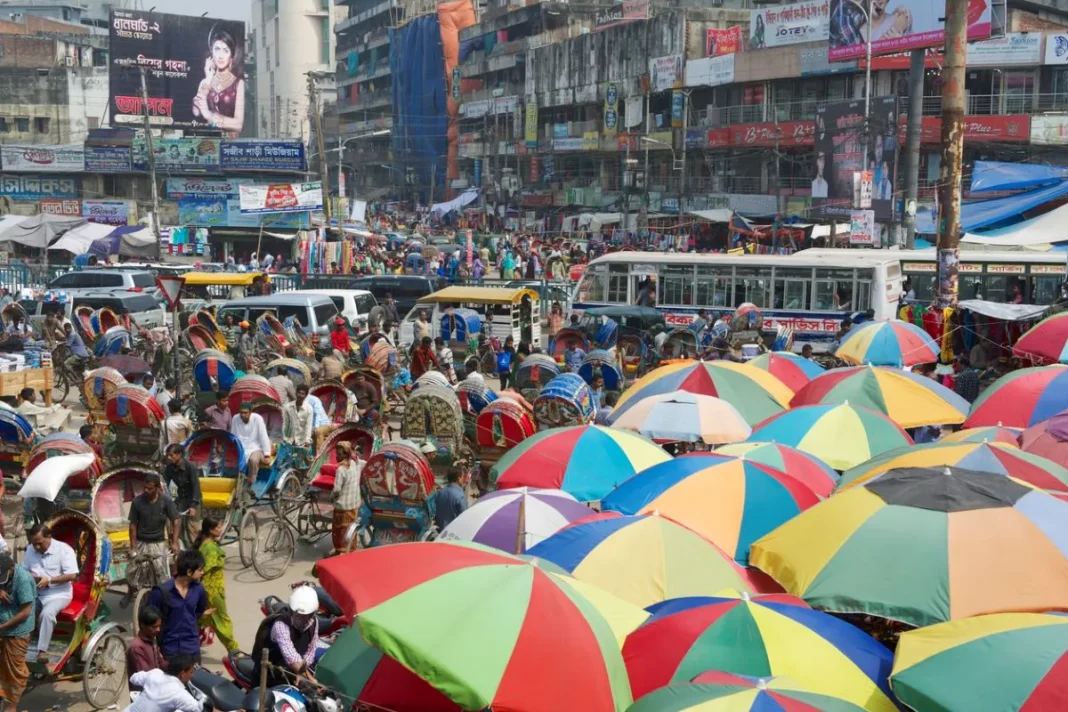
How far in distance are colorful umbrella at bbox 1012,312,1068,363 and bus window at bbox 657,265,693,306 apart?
456 inches

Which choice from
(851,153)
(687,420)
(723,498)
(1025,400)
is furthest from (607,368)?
(851,153)

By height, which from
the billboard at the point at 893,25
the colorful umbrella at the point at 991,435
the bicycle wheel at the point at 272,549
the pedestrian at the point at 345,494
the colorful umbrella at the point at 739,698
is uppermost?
the billboard at the point at 893,25

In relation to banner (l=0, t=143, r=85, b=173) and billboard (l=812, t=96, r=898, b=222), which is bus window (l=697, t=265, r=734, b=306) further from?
banner (l=0, t=143, r=85, b=173)

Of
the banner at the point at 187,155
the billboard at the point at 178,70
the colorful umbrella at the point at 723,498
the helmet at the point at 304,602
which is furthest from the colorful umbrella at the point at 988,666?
the billboard at the point at 178,70

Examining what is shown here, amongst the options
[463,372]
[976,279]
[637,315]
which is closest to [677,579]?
[463,372]

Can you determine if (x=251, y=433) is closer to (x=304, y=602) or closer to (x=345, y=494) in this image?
(x=345, y=494)

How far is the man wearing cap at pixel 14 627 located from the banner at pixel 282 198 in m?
38.0

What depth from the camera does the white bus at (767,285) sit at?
24844 millimetres

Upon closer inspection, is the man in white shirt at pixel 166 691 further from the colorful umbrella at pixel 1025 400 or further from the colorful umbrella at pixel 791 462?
the colorful umbrella at pixel 1025 400

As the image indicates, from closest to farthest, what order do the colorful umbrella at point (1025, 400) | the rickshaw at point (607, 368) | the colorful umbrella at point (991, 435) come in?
the colorful umbrella at point (991, 435) → the colorful umbrella at point (1025, 400) → the rickshaw at point (607, 368)

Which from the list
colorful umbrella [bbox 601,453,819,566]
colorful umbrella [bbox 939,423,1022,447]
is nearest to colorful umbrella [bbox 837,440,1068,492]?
colorful umbrella [bbox 601,453,819,566]

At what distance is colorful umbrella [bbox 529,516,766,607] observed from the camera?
7.52 m

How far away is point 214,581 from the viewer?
8375mm

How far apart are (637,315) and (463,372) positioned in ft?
22.3
